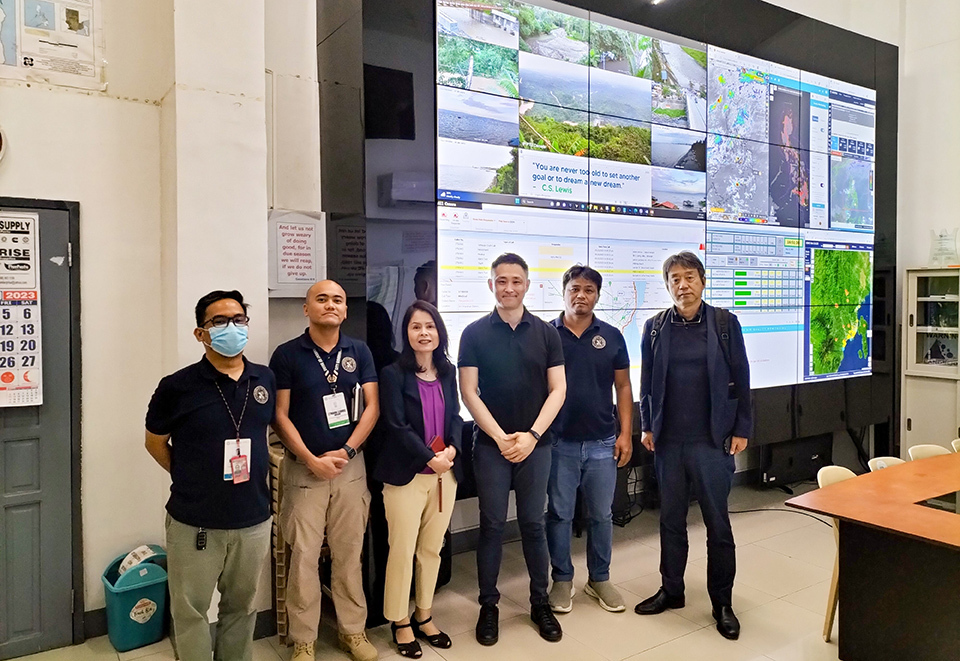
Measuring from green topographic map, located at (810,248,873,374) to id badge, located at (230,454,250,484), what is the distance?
4.63m

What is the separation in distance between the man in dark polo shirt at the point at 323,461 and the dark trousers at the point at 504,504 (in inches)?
21.7

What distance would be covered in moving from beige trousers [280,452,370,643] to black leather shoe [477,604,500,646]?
0.55 meters

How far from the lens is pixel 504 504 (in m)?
3.08

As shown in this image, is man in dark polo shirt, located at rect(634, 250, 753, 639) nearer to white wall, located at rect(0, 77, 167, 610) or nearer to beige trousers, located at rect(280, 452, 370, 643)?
beige trousers, located at rect(280, 452, 370, 643)

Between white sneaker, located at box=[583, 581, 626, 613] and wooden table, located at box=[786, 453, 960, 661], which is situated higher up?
wooden table, located at box=[786, 453, 960, 661]

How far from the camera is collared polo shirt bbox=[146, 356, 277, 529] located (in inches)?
90.4

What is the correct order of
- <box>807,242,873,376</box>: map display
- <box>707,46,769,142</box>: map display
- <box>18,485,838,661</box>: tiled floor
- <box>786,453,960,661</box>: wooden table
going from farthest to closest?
<box>807,242,873,376</box>: map display, <box>707,46,769,142</box>: map display, <box>18,485,838,661</box>: tiled floor, <box>786,453,960,661</box>: wooden table

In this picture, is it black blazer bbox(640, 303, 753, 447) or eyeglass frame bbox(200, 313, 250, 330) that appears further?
black blazer bbox(640, 303, 753, 447)

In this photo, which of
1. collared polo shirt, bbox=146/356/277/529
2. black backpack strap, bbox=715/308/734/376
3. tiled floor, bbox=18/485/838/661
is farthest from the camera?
black backpack strap, bbox=715/308/734/376

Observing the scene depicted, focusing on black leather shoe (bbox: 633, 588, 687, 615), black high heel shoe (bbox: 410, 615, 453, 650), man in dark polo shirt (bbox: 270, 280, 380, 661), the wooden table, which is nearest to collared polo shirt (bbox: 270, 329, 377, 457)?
man in dark polo shirt (bbox: 270, 280, 380, 661)

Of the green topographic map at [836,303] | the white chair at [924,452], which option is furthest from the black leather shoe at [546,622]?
the green topographic map at [836,303]

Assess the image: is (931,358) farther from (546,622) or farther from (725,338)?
(546,622)

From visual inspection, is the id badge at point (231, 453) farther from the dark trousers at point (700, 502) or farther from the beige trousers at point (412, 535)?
the dark trousers at point (700, 502)

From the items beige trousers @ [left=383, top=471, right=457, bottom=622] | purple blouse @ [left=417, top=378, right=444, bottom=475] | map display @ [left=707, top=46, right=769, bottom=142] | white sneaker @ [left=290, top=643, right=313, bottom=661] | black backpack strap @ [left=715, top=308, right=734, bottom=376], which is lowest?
white sneaker @ [left=290, top=643, right=313, bottom=661]
